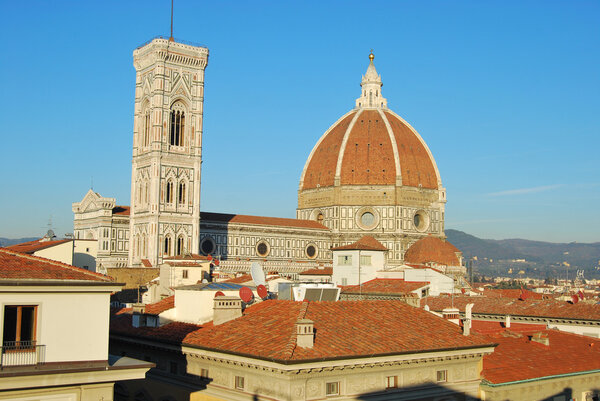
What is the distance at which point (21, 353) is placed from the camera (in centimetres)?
1527

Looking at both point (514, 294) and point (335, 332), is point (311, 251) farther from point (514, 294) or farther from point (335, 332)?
Result: point (335, 332)

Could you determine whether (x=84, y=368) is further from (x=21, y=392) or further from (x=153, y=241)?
(x=153, y=241)

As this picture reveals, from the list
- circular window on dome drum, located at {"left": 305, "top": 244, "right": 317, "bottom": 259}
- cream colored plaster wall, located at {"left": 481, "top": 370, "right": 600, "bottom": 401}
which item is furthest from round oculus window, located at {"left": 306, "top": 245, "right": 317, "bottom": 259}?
cream colored plaster wall, located at {"left": 481, "top": 370, "right": 600, "bottom": 401}

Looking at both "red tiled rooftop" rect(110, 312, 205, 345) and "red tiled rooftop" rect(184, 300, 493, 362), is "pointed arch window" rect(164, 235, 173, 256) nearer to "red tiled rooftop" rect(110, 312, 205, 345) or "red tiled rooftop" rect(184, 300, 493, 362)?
"red tiled rooftop" rect(110, 312, 205, 345)

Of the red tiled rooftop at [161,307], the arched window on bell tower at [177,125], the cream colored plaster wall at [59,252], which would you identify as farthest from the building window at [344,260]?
the red tiled rooftop at [161,307]

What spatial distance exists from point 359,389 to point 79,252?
5869cm

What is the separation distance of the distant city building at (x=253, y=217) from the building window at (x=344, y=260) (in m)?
23.1

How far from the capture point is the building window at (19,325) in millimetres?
15273

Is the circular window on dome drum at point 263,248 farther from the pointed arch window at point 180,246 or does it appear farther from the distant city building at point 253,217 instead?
the pointed arch window at point 180,246

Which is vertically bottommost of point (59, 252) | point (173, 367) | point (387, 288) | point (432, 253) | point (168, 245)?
point (173, 367)

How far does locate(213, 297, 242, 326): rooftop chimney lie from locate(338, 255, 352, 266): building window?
120 feet

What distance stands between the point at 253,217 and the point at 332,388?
8111cm

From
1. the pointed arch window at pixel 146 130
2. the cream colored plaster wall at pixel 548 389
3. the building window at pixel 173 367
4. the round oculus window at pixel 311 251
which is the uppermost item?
→ the pointed arch window at pixel 146 130

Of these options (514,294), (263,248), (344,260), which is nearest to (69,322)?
(344,260)
